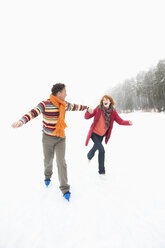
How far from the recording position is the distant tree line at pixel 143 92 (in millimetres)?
19436

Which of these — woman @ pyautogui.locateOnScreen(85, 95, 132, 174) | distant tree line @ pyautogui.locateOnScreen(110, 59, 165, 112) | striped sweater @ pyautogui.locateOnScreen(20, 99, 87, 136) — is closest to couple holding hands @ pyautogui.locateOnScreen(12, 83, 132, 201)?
striped sweater @ pyautogui.locateOnScreen(20, 99, 87, 136)

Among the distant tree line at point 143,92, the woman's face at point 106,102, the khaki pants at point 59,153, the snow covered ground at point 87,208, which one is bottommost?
the snow covered ground at point 87,208

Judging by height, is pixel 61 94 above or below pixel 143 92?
below

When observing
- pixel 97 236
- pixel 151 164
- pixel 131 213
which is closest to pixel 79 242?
pixel 97 236

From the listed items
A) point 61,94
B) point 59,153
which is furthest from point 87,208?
point 61,94

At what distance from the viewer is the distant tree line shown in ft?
63.8

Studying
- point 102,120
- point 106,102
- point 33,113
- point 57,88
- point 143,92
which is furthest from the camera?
point 143,92

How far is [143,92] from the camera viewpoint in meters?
24.6

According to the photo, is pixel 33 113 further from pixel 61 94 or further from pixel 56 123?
pixel 61 94

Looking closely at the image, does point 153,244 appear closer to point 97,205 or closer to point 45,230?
point 97,205

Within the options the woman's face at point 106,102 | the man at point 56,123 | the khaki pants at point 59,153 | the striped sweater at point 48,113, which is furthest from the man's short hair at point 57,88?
the woman's face at point 106,102

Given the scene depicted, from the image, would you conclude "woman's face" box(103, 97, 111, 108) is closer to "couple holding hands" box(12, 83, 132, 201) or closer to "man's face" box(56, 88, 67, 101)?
"couple holding hands" box(12, 83, 132, 201)

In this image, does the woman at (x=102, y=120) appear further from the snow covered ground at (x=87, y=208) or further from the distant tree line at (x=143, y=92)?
the distant tree line at (x=143, y=92)

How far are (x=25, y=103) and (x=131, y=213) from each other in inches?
759
